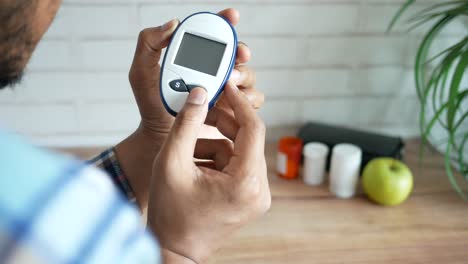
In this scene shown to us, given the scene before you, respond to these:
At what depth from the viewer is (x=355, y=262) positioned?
0.84 metres

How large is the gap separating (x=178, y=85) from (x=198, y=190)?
0.19 metres

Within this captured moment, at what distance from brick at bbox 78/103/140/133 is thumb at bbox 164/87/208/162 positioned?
615mm

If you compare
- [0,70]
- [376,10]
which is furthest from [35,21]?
[376,10]

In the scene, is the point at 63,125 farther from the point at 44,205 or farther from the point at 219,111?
the point at 44,205

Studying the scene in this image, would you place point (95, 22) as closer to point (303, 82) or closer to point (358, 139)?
point (303, 82)

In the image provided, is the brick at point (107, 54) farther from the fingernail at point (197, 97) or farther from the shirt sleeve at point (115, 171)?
the fingernail at point (197, 97)

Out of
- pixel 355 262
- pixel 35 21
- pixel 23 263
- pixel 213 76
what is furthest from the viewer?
Answer: pixel 355 262

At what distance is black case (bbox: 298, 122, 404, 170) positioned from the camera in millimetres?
1057

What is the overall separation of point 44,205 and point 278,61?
35.8 inches

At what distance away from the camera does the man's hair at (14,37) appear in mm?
393

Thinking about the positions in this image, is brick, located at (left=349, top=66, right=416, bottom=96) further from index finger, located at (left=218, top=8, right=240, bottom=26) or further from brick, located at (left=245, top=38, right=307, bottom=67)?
index finger, located at (left=218, top=8, right=240, bottom=26)

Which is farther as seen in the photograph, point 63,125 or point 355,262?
point 63,125

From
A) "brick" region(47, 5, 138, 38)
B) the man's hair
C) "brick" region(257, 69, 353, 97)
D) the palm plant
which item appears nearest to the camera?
the man's hair

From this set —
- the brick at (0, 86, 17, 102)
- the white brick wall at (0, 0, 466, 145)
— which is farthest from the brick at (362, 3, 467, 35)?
the brick at (0, 86, 17, 102)
